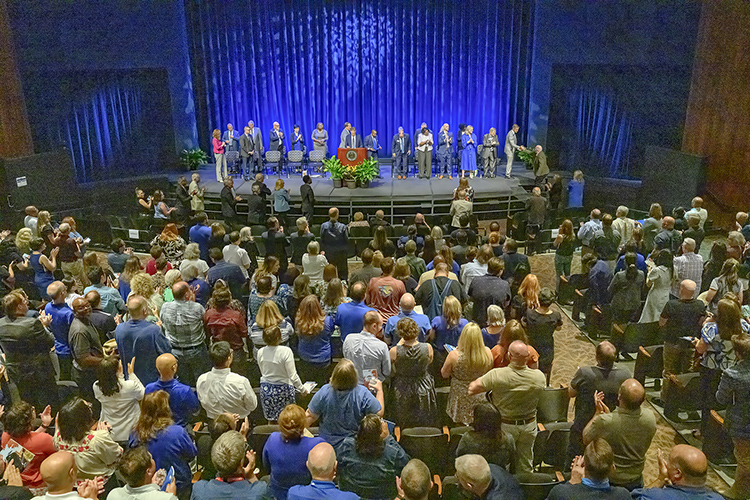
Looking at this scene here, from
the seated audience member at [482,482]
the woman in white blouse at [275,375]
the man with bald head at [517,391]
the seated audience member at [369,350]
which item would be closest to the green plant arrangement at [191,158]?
the woman in white blouse at [275,375]

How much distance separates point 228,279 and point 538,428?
371 centimetres

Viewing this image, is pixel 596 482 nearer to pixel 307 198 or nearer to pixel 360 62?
pixel 307 198

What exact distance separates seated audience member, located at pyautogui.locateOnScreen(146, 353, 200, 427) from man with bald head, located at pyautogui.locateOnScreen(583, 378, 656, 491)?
9.05 feet

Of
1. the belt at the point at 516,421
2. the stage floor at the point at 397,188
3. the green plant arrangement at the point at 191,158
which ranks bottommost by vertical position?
the stage floor at the point at 397,188

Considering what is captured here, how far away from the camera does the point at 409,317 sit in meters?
5.20

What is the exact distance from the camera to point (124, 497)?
3.31 meters

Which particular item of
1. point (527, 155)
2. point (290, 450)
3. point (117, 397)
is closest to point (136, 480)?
point (290, 450)

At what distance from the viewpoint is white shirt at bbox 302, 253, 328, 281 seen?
24.1 feet

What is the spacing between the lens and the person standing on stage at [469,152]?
15.4 metres

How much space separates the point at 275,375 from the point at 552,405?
229 cm

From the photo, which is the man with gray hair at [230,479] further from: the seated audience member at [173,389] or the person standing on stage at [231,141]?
the person standing on stage at [231,141]

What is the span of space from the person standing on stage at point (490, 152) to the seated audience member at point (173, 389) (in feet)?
40.9

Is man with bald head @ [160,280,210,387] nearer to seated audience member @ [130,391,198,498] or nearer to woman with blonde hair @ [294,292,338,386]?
woman with blonde hair @ [294,292,338,386]

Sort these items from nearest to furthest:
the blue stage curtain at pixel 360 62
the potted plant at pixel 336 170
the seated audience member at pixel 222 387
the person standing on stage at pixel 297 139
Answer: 1. the seated audience member at pixel 222 387
2. the potted plant at pixel 336 170
3. the person standing on stage at pixel 297 139
4. the blue stage curtain at pixel 360 62
